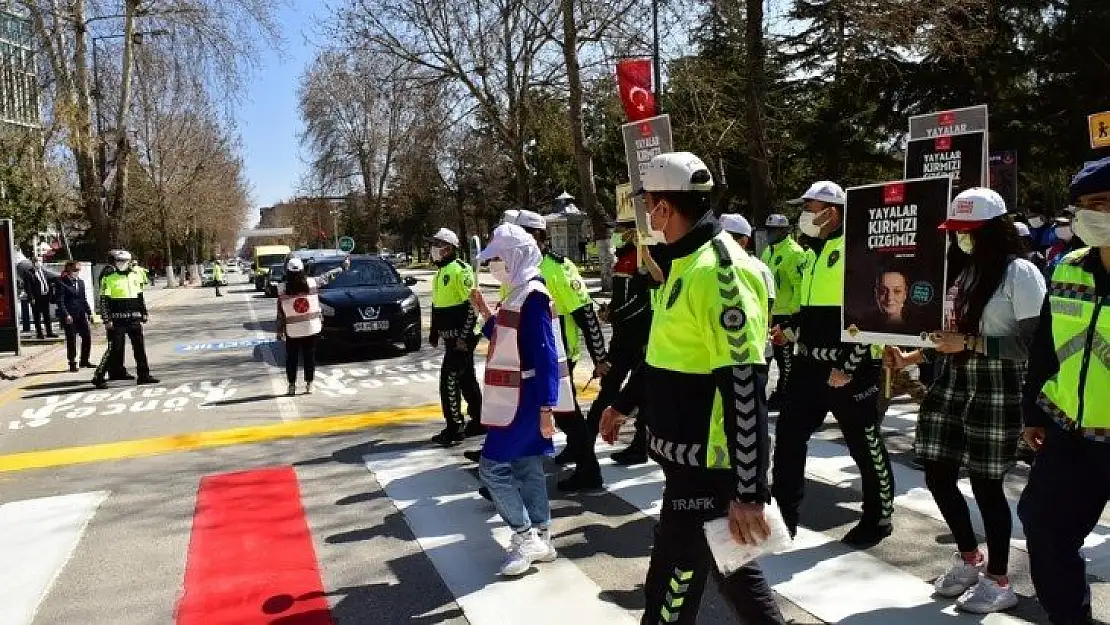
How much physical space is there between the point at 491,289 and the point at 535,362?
2876cm

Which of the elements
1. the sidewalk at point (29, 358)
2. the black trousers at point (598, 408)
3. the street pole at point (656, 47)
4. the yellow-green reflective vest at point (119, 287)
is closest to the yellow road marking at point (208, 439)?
the black trousers at point (598, 408)

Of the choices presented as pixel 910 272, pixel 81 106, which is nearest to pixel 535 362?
pixel 910 272

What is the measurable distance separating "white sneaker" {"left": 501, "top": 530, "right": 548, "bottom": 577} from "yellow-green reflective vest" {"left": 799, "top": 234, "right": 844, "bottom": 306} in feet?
6.41

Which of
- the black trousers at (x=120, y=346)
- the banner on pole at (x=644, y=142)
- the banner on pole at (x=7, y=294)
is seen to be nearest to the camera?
the banner on pole at (x=644, y=142)

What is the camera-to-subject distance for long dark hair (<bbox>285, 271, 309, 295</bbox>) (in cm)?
1078

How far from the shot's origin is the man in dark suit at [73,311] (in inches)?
552

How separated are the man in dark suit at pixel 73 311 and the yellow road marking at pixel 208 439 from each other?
655 cm

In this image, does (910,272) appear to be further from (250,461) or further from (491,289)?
(491,289)

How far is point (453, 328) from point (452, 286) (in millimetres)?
365

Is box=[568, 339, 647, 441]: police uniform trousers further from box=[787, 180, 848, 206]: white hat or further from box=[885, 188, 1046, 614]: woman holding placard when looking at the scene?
box=[885, 188, 1046, 614]: woman holding placard

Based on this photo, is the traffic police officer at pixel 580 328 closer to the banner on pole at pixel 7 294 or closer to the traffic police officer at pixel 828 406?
the traffic police officer at pixel 828 406

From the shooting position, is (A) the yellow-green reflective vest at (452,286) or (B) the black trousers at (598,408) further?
(A) the yellow-green reflective vest at (452,286)

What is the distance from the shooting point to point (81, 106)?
2170 cm

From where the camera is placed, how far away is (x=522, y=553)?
14.9ft
